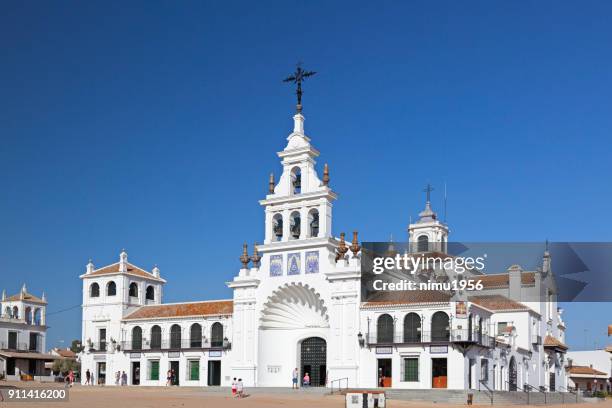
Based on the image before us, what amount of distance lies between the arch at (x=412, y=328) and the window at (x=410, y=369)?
43.2 inches

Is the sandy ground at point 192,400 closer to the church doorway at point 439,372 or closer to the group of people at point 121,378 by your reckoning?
the church doorway at point 439,372

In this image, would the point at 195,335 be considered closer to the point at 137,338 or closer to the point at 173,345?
the point at 173,345

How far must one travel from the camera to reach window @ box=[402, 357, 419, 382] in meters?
48.7

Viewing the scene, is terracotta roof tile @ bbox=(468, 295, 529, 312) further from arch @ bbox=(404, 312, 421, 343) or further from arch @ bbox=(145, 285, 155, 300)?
arch @ bbox=(145, 285, 155, 300)

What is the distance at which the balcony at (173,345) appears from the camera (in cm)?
A: 5616

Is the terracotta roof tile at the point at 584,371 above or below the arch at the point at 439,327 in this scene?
below

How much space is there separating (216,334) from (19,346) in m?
27.8

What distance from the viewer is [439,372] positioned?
4809 centimetres

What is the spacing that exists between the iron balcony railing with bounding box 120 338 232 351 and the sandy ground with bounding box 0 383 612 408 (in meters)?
4.96

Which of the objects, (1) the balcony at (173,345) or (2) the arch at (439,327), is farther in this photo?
(1) the balcony at (173,345)

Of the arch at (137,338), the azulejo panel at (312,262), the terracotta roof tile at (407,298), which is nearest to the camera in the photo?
the terracotta roof tile at (407,298)

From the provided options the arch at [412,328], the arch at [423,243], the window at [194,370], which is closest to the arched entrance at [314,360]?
the arch at [412,328]

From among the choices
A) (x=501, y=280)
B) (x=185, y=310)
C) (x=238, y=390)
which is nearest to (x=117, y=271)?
(x=185, y=310)

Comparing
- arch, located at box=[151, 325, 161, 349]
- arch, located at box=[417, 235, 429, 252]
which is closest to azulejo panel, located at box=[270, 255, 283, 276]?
arch, located at box=[151, 325, 161, 349]
